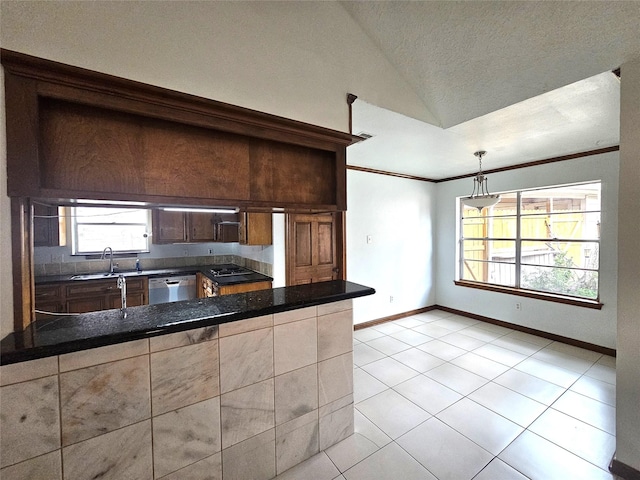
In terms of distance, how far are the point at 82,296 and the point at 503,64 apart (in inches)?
188

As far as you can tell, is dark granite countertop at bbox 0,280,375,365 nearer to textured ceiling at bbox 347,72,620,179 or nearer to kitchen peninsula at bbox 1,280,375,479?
kitchen peninsula at bbox 1,280,375,479

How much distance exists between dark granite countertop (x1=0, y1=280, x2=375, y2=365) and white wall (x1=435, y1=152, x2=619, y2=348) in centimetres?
334

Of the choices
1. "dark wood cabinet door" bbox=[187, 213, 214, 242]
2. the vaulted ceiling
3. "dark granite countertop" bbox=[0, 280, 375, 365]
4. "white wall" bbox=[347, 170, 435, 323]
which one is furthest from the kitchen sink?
the vaulted ceiling

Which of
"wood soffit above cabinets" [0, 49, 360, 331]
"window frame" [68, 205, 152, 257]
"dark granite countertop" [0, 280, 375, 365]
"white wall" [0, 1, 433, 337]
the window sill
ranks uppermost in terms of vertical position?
"white wall" [0, 1, 433, 337]

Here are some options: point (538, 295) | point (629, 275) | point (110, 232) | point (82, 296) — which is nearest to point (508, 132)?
point (629, 275)

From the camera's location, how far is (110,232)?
13.6 feet

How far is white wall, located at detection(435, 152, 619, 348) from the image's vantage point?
3.09 meters

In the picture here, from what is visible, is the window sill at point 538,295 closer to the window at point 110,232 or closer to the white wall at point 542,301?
the white wall at point 542,301

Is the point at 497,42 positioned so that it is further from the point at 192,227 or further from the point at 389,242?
the point at 192,227

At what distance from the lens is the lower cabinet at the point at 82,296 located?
3203 mm

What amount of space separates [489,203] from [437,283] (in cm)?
233

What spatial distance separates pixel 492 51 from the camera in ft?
5.33

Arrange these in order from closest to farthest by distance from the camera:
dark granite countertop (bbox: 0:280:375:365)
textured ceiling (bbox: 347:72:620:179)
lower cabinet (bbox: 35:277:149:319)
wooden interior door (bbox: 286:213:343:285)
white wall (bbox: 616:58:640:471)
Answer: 1. dark granite countertop (bbox: 0:280:375:365)
2. white wall (bbox: 616:58:640:471)
3. textured ceiling (bbox: 347:72:620:179)
4. lower cabinet (bbox: 35:277:149:319)
5. wooden interior door (bbox: 286:213:343:285)

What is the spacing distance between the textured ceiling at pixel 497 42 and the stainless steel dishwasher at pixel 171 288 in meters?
3.76
